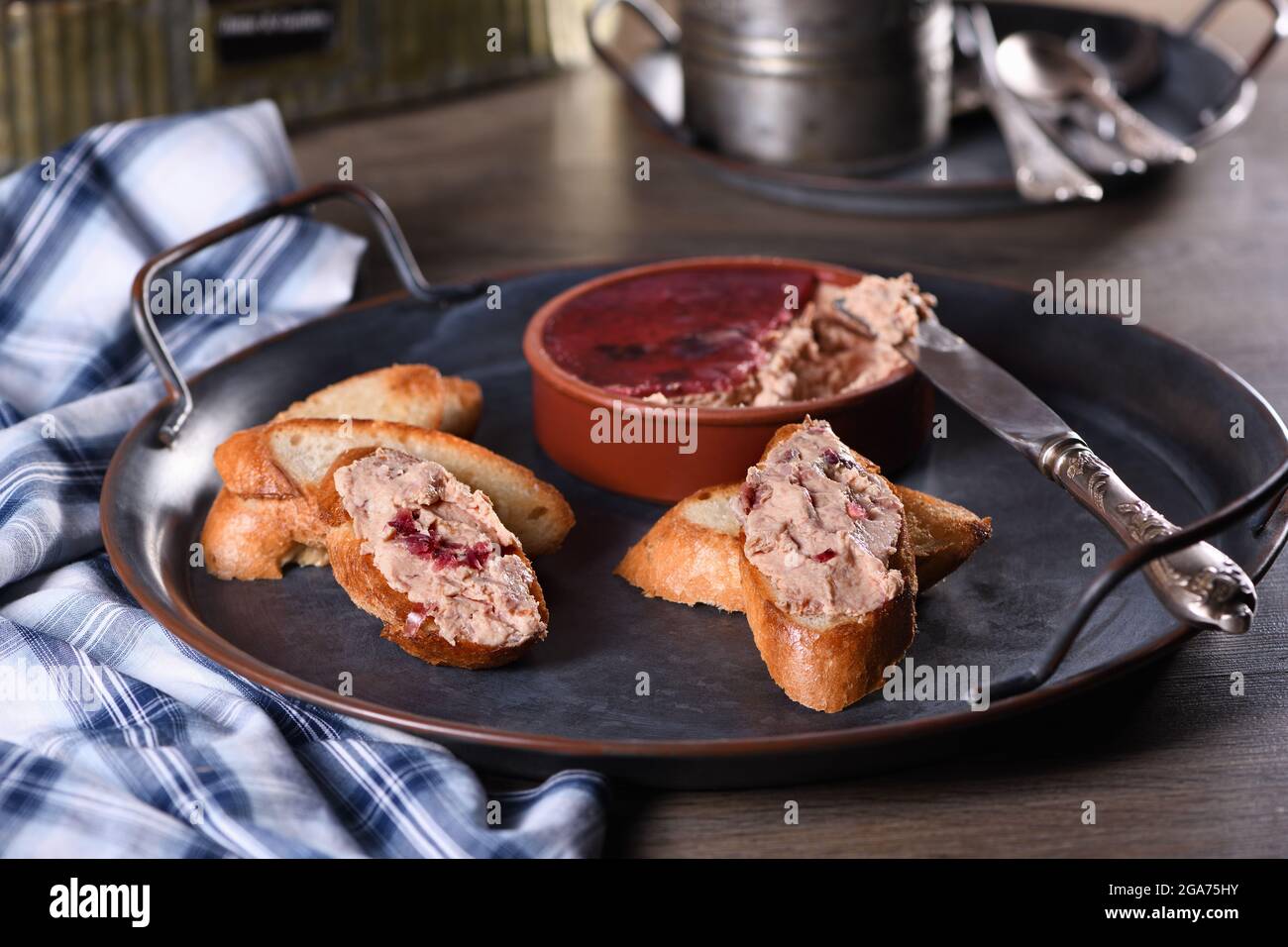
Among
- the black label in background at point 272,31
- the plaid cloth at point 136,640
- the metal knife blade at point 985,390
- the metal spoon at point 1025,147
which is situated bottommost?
the plaid cloth at point 136,640

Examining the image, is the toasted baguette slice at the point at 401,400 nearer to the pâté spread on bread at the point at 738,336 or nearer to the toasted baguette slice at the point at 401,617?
the pâté spread on bread at the point at 738,336

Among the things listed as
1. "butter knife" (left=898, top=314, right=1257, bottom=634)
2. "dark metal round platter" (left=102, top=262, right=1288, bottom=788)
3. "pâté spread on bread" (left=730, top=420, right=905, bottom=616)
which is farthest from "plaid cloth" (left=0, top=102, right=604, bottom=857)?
"butter knife" (left=898, top=314, right=1257, bottom=634)

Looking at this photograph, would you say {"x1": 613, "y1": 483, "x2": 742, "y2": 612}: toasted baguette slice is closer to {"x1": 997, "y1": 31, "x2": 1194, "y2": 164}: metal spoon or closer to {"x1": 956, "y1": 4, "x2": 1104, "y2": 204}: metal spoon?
{"x1": 956, "y1": 4, "x2": 1104, "y2": 204}: metal spoon

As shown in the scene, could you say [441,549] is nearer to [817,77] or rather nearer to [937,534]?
[937,534]

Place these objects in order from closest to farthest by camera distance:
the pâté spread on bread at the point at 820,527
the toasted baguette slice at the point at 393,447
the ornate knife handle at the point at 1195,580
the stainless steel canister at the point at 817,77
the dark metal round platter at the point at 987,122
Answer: the ornate knife handle at the point at 1195,580 < the pâté spread on bread at the point at 820,527 < the toasted baguette slice at the point at 393,447 < the stainless steel canister at the point at 817,77 < the dark metal round platter at the point at 987,122

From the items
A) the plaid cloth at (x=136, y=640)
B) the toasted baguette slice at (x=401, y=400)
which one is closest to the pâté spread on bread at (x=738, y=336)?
the toasted baguette slice at (x=401, y=400)

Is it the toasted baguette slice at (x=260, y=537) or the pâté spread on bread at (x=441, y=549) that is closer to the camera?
the pâté spread on bread at (x=441, y=549)

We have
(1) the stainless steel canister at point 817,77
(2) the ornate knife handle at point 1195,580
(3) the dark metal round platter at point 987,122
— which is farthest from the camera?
(3) the dark metal round platter at point 987,122
